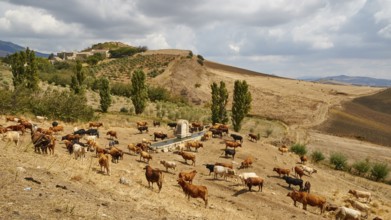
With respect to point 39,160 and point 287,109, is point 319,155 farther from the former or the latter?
point 287,109

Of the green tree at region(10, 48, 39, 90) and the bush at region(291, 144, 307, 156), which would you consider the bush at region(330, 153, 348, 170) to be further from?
the green tree at region(10, 48, 39, 90)

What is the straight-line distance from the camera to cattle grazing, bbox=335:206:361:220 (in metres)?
17.6

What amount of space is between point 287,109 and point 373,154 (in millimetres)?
40037

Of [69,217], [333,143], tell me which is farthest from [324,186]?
[333,143]

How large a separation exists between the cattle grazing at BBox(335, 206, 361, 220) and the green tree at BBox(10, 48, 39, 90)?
41.8m

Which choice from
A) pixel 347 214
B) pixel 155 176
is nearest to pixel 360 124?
pixel 347 214

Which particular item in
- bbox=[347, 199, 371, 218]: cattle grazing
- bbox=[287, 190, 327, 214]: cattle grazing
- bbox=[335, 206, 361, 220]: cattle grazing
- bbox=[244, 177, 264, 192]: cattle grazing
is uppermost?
bbox=[244, 177, 264, 192]: cattle grazing

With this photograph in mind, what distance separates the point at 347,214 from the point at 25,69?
43.7 meters

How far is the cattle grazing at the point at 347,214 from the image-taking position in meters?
17.6

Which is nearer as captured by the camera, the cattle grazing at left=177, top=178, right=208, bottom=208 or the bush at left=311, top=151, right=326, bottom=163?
the cattle grazing at left=177, top=178, right=208, bottom=208

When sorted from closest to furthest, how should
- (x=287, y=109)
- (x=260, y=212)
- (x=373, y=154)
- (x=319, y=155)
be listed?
(x=260, y=212) < (x=319, y=155) < (x=373, y=154) < (x=287, y=109)

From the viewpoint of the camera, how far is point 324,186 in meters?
25.8

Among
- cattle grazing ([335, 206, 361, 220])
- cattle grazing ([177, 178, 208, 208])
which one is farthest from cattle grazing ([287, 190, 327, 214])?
cattle grazing ([177, 178, 208, 208])

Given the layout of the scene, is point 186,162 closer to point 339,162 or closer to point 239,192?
point 239,192
